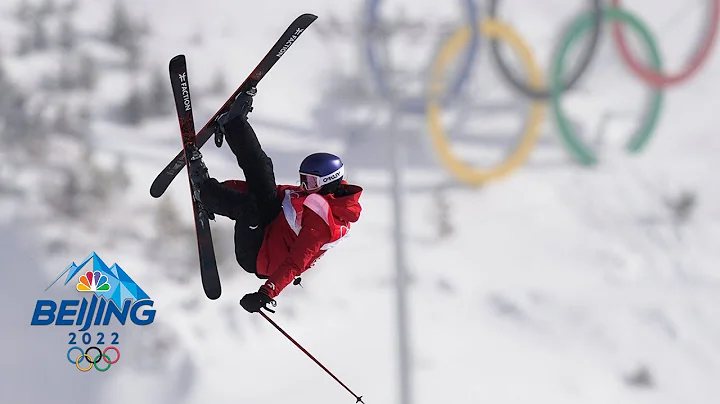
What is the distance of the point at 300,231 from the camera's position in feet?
23.3

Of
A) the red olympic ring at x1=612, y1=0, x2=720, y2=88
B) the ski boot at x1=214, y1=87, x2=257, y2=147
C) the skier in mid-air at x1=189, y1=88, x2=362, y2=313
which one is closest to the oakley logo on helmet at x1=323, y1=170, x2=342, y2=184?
the skier in mid-air at x1=189, y1=88, x2=362, y2=313

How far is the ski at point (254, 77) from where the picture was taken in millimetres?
7125

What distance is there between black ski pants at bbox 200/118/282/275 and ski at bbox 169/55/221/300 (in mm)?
165

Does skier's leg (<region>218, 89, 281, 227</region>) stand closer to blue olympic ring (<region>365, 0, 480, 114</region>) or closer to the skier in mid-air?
the skier in mid-air

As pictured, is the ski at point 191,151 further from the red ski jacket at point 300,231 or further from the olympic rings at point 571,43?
the olympic rings at point 571,43

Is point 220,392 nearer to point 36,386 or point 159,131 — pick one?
point 36,386

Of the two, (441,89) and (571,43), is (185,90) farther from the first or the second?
(571,43)

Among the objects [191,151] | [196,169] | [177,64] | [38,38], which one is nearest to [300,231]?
[196,169]

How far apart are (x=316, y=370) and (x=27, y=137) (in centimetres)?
1608

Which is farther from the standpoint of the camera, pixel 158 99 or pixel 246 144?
pixel 158 99

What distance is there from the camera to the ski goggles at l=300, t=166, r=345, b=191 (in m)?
7.00

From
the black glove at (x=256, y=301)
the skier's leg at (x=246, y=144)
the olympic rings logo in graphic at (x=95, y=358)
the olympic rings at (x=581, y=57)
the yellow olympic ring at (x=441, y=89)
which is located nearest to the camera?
the black glove at (x=256, y=301)

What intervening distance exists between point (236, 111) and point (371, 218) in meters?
33.5

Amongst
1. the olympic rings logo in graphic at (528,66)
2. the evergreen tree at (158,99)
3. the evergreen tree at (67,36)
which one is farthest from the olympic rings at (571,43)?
the evergreen tree at (67,36)
